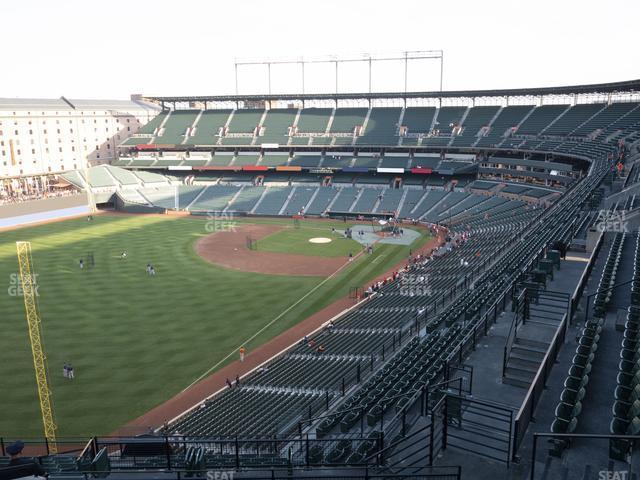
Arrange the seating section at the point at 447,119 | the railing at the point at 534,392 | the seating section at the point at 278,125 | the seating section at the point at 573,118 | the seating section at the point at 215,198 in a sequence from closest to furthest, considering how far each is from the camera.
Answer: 1. the railing at the point at 534,392
2. the seating section at the point at 573,118
3. the seating section at the point at 215,198
4. the seating section at the point at 447,119
5. the seating section at the point at 278,125

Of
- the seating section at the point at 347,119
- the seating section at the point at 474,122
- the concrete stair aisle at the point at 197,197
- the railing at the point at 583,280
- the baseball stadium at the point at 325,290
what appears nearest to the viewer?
the baseball stadium at the point at 325,290

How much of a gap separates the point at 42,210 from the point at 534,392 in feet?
264

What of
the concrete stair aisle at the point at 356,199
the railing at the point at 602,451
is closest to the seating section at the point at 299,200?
the concrete stair aisle at the point at 356,199

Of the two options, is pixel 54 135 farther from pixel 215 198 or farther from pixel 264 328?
pixel 264 328

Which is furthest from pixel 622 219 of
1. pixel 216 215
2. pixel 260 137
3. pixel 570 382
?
pixel 260 137

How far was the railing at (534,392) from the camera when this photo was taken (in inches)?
416

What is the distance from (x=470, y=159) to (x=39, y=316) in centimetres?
6993

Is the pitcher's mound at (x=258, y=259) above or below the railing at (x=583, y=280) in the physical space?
below

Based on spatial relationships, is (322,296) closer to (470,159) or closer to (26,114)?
(470,159)

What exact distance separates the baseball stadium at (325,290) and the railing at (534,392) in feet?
0.38

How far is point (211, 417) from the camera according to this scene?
21578 millimetres

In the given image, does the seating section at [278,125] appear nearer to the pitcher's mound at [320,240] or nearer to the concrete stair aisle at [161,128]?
the concrete stair aisle at [161,128]

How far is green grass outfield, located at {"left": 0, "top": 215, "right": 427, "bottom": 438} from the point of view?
2411cm

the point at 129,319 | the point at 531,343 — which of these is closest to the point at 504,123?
the point at 129,319
